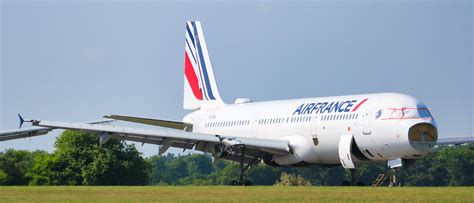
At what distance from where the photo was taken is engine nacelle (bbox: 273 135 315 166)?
54.5m

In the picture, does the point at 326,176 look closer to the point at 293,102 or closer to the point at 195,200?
the point at 293,102

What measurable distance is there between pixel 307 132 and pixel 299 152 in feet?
3.38

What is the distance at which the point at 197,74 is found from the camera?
7069 centimetres

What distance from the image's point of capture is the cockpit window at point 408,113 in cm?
4998

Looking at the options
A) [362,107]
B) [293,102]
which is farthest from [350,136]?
[293,102]

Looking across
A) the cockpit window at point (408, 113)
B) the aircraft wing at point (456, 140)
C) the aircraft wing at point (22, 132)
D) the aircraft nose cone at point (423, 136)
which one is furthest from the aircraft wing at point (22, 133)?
the aircraft wing at point (456, 140)

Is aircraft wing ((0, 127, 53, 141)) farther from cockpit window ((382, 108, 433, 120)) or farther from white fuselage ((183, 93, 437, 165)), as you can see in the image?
cockpit window ((382, 108, 433, 120))

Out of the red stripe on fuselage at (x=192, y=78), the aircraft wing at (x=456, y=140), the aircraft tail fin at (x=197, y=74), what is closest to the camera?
the aircraft wing at (x=456, y=140)

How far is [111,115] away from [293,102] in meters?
8.70

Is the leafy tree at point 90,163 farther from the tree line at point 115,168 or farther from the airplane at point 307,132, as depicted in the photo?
the airplane at point 307,132

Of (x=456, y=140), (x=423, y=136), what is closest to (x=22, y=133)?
(x=423, y=136)

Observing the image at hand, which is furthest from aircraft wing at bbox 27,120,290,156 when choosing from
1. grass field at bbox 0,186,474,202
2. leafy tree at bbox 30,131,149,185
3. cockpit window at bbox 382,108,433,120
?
leafy tree at bbox 30,131,149,185

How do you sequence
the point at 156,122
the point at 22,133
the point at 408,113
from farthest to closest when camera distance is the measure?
1. the point at 156,122
2. the point at 22,133
3. the point at 408,113

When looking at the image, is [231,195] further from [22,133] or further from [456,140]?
[22,133]
